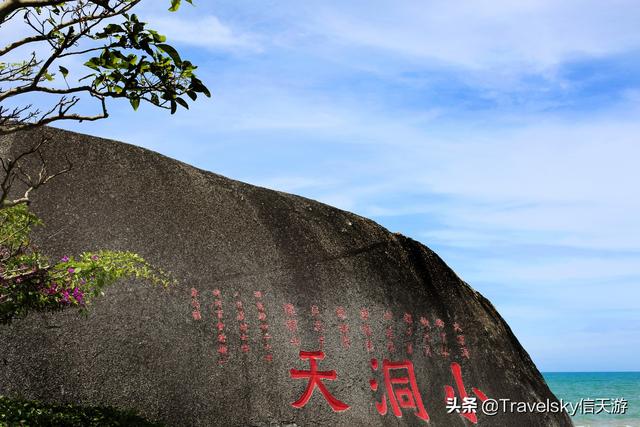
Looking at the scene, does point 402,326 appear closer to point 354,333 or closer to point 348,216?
point 354,333

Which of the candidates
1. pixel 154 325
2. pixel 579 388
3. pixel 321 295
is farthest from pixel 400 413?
pixel 579 388

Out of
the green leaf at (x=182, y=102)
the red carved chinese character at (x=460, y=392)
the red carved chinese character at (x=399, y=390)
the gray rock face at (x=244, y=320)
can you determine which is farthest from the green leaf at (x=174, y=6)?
the red carved chinese character at (x=460, y=392)

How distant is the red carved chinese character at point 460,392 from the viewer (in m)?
9.20

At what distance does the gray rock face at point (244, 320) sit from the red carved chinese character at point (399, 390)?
0.02m

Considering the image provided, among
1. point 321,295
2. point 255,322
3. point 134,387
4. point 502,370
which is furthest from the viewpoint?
point 502,370

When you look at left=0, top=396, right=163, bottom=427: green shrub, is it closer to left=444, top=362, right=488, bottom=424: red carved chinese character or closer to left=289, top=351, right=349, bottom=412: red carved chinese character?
left=289, top=351, right=349, bottom=412: red carved chinese character

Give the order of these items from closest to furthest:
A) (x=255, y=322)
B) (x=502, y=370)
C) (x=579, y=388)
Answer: (x=255, y=322), (x=502, y=370), (x=579, y=388)

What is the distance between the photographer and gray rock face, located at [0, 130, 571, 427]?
23.3ft

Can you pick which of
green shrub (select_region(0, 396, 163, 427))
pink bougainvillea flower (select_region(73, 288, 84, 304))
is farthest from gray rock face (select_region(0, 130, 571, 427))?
pink bougainvillea flower (select_region(73, 288, 84, 304))

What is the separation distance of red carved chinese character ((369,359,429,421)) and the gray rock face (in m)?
0.02

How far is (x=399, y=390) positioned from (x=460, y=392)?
945 mm

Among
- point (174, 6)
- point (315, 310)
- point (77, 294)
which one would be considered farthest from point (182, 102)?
point (315, 310)

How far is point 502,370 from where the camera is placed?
9867 millimetres

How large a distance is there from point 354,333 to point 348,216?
1.68 m
